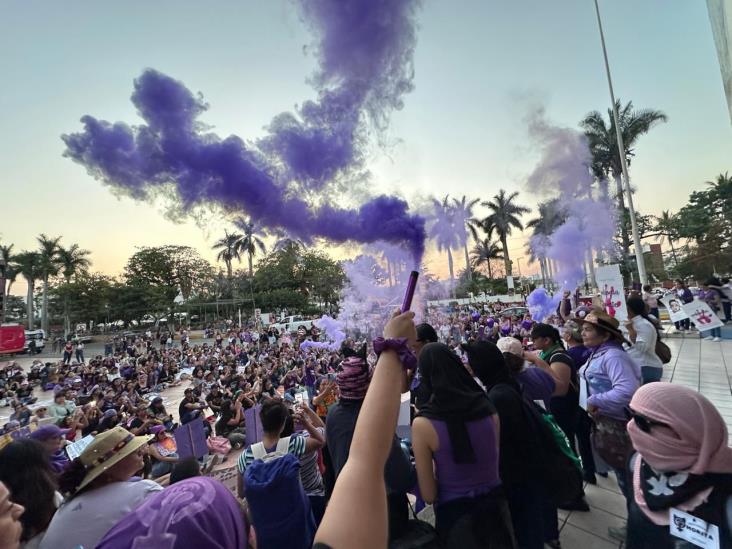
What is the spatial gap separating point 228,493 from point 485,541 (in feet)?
4.19

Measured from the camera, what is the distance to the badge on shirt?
1.05 meters

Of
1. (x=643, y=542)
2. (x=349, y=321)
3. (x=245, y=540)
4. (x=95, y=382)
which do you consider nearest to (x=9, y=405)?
(x=95, y=382)

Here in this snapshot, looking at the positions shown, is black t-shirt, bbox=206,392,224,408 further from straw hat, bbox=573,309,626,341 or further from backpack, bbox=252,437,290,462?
straw hat, bbox=573,309,626,341

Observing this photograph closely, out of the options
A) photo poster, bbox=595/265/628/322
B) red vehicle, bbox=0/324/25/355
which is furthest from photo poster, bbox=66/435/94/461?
red vehicle, bbox=0/324/25/355

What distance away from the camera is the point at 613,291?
29.4 ft

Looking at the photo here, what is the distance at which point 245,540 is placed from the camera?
1047mm

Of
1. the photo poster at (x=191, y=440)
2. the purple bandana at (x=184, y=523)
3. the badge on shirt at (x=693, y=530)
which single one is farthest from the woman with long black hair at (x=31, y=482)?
the photo poster at (x=191, y=440)

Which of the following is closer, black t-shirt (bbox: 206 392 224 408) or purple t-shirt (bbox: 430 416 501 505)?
purple t-shirt (bbox: 430 416 501 505)

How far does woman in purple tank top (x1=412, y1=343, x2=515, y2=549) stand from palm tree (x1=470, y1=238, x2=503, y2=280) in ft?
161

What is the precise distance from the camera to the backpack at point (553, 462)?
2.08 m

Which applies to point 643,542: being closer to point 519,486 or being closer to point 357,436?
point 519,486

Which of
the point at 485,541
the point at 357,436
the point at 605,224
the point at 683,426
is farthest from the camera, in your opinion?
the point at 605,224

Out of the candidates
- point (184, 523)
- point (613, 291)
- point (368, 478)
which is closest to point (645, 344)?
point (368, 478)

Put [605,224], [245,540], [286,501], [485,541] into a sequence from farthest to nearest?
1. [605,224]
2. [286,501]
3. [485,541]
4. [245,540]
